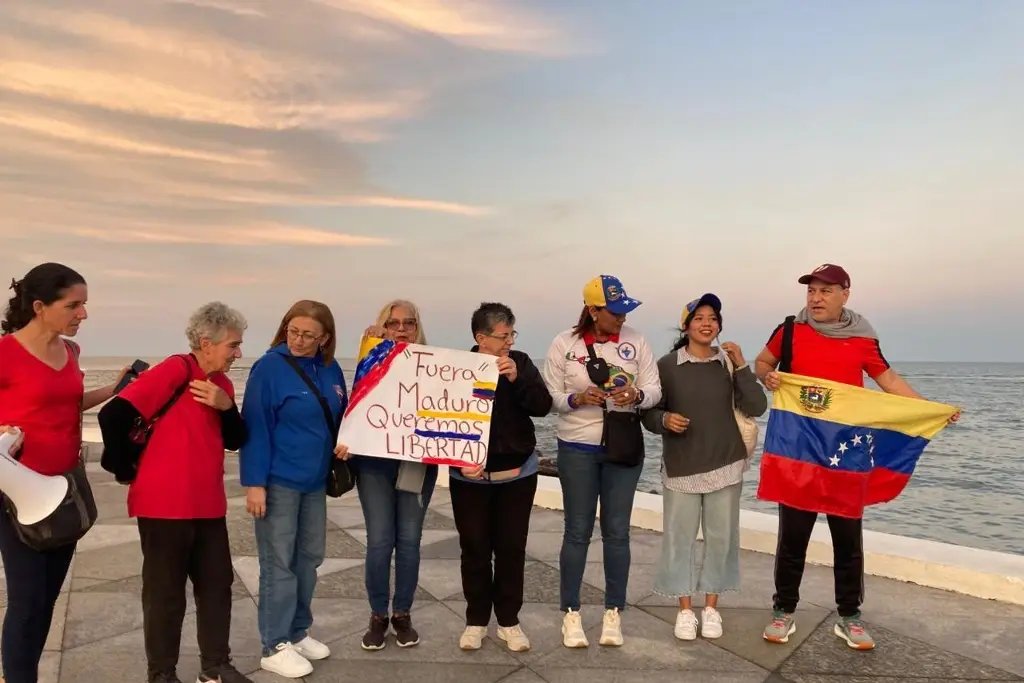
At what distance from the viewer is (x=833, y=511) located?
4.08 metres

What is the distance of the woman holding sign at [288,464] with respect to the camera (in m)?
3.58

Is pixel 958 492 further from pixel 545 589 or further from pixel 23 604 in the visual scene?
pixel 23 604

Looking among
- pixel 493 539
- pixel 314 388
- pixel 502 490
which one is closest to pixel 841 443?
pixel 502 490

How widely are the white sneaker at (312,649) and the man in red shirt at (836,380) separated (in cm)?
277

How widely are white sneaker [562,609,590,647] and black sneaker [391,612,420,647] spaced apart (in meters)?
0.94

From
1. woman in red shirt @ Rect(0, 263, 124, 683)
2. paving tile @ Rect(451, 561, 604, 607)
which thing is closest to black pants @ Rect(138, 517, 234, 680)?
woman in red shirt @ Rect(0, 263, 124, 683)

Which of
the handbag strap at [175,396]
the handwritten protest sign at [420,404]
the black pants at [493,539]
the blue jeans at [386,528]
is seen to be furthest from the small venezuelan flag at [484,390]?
the handbag strap at [175,396]

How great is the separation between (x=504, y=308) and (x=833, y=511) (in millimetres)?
2447

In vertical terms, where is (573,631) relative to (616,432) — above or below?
below

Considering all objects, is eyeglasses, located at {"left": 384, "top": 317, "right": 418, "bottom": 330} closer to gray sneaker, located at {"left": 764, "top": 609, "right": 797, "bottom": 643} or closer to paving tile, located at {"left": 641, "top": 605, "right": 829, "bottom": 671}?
paving tile, located at {"left": 641, "top": 605, "right": 829, "bottom": 671}

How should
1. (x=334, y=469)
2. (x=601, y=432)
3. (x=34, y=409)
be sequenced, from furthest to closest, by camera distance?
(x=601, y=432) → (x=334, y=469) → (x=34, y=409)

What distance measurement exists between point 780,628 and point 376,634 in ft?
8.42

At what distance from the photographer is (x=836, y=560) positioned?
4199 mm

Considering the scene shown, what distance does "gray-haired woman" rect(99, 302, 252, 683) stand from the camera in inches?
125
